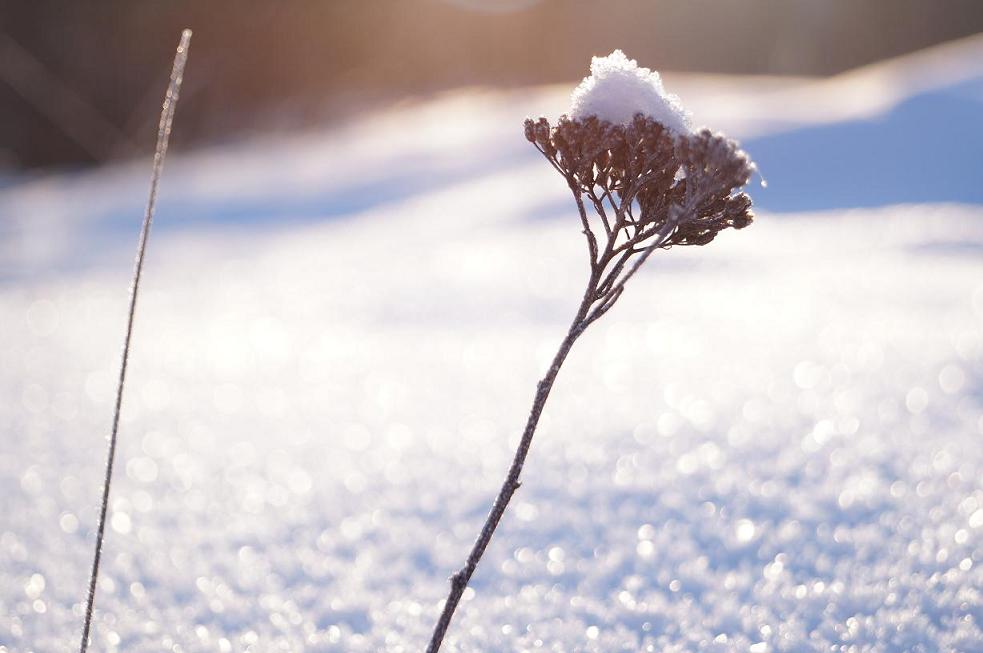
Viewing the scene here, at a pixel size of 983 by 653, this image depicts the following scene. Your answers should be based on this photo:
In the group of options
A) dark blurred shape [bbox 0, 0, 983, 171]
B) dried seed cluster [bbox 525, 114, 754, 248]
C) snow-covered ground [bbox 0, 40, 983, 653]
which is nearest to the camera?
dried seed cluster [bbox 525, 114, 754, 248]

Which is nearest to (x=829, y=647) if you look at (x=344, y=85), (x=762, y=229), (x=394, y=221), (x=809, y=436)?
(x=809, y=436)

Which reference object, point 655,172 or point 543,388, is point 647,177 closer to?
point 655,172

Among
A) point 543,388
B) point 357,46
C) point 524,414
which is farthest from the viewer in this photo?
point 357,46

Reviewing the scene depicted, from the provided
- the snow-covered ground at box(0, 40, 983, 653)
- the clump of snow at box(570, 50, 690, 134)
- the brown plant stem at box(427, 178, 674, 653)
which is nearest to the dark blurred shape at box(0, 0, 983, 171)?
the snow-covered ground at box(0, 40, 983, 653)

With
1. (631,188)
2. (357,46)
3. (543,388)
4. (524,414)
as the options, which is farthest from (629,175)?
(357,46)

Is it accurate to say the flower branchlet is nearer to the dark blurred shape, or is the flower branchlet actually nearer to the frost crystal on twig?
the frost crystal on twig

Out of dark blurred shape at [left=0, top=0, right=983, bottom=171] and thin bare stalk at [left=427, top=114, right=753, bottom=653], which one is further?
dark blurred shape at [left=0, top=0, right=983, bottom=171]
